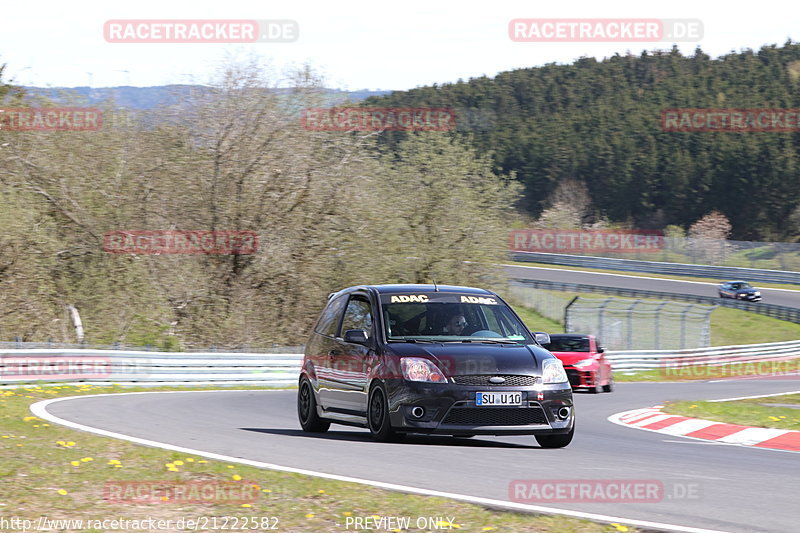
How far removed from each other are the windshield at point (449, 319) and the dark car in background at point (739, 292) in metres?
51.7

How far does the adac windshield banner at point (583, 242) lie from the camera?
7356 cm

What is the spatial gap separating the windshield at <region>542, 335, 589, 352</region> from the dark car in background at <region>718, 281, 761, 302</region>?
3806 cm

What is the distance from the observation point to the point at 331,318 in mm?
12148

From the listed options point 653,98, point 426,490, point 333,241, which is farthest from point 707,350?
point 653,98

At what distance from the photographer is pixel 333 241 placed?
32.7 meters

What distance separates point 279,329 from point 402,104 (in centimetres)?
11579

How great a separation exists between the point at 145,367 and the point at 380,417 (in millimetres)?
14090

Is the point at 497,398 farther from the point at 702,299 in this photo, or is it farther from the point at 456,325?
the point at 702,299

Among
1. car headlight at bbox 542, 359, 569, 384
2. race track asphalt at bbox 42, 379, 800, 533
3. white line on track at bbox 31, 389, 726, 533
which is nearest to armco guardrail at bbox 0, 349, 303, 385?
race track asphalt at bbox 42, 379, 800, 533

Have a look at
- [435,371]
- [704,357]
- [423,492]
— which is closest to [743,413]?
[435,371]

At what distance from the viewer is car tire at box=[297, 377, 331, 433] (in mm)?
11906

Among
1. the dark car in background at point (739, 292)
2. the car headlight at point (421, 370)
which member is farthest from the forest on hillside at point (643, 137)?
the car headlight at point (421, 370)

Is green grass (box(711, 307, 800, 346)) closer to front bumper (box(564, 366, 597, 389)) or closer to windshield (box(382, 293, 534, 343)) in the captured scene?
front bumper (box(564, 366, 597, 389))

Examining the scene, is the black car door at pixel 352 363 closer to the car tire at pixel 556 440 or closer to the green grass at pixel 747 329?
the car tire at pixel 556 440
